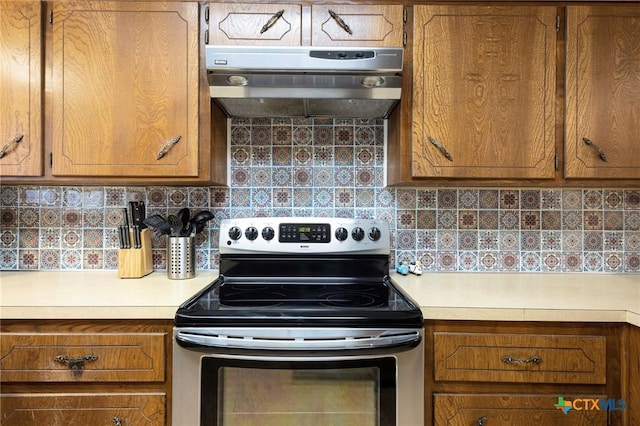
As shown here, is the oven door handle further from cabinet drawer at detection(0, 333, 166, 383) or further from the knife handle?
the knife handle

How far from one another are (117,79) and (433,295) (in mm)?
1398

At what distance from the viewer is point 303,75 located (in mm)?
1272

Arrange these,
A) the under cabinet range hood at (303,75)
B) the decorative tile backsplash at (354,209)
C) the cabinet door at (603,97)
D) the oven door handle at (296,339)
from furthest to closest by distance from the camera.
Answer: the decorative tile backsplash at (354,209)
the cabinet door at (603,97)
the under cabinet range hood at (303,75)
the oven door handle at (296,339)

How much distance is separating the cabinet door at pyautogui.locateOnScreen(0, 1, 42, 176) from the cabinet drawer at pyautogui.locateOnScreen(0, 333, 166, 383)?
2.16 ft

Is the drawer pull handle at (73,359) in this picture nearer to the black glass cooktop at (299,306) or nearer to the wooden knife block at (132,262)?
the black glass cooktop at (299,306)

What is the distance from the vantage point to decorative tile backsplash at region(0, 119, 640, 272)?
165 cm

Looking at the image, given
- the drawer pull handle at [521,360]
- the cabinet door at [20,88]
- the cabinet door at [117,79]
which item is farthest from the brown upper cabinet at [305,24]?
the drawer pull handle at [521,360]

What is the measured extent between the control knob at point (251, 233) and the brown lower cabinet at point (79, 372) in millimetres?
540

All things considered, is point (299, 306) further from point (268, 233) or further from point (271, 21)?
point (271, 21)

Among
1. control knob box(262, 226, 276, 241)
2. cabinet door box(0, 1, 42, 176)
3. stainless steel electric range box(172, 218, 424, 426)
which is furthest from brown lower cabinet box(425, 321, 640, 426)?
cabinet door box(0, 1, 42, 176)

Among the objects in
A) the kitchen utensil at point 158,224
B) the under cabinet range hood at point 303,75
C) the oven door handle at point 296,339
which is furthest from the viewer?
the kitchen utensil at point 158,224

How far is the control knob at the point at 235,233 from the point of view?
149 cm

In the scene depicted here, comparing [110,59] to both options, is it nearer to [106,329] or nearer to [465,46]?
[106,329]

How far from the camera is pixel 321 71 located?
126 centimetres
